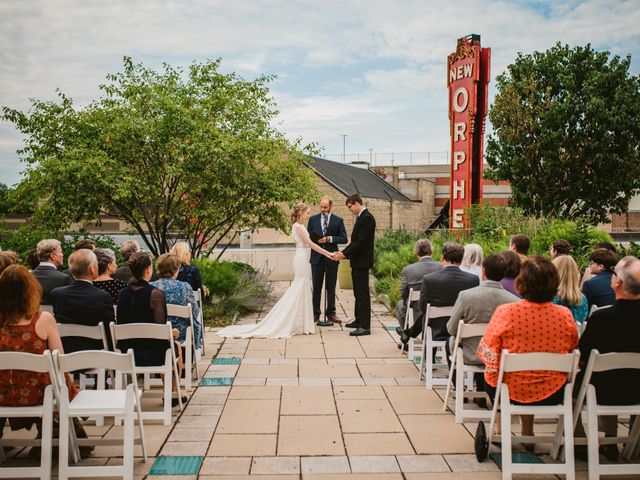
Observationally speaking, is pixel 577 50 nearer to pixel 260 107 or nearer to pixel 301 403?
pixel 260 107

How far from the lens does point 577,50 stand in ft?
87.1

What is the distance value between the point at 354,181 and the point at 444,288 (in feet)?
121

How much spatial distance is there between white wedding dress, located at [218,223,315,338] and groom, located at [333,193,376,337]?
727mm

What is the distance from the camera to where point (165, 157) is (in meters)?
12.7

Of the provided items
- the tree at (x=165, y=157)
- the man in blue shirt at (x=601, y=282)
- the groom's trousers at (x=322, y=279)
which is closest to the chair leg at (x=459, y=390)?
the man in blue shirt at (x=601, y=282)

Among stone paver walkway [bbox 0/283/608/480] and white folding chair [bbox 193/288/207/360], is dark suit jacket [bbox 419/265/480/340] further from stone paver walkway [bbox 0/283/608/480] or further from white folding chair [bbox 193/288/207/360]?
white folding chair [bbox 193/288/207/360]

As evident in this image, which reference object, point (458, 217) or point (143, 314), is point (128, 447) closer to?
point (143, 314)

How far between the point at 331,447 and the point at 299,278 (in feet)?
16.7

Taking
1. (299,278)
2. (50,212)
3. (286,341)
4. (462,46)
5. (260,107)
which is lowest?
(286,341)

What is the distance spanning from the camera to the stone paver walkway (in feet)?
13.9

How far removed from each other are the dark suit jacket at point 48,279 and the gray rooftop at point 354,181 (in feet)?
83.5

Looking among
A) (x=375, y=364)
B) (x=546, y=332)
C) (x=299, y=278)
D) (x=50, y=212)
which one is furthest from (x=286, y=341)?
(x=50, y=212)

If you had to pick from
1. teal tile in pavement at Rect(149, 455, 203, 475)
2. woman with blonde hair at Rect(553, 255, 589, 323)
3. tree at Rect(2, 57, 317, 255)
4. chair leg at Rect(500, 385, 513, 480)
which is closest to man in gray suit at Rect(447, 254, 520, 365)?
woman with blonde hair at Rect(553, 255, 589, 323)

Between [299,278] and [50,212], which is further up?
[50,212]
